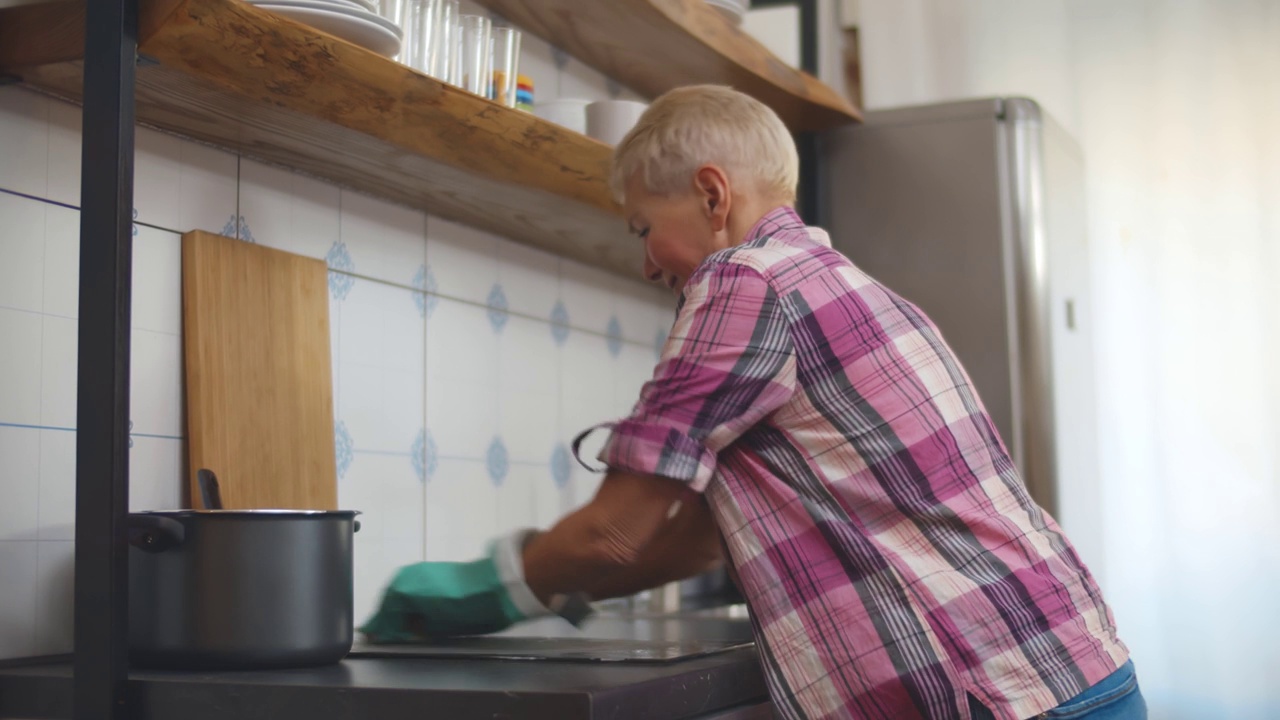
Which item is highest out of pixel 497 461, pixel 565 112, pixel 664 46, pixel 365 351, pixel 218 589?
pixel 664 46

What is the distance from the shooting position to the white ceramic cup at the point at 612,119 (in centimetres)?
172

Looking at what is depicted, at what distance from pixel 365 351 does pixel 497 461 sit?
331 millimetres

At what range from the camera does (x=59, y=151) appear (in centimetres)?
125

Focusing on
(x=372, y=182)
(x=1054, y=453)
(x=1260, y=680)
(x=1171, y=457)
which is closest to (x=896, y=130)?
(x=1054, y=453)

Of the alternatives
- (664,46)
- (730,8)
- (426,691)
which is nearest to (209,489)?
(426,691)

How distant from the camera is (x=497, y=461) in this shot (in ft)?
6.18

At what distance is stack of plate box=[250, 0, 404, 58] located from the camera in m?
1.20

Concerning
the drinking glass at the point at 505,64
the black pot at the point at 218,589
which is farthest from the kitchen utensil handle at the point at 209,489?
the drinking glass at the point at 505,64

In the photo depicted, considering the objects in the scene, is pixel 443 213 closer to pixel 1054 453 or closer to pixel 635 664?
pixel 635 664

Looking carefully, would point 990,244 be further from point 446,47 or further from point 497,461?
point 446,47

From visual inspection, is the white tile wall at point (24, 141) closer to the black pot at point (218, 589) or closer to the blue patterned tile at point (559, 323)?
the black pot at point (218, 589)

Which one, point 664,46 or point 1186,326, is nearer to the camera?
point 664,46

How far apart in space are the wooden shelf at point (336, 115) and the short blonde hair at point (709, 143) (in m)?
0.23

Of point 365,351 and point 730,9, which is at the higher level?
point 730,9
